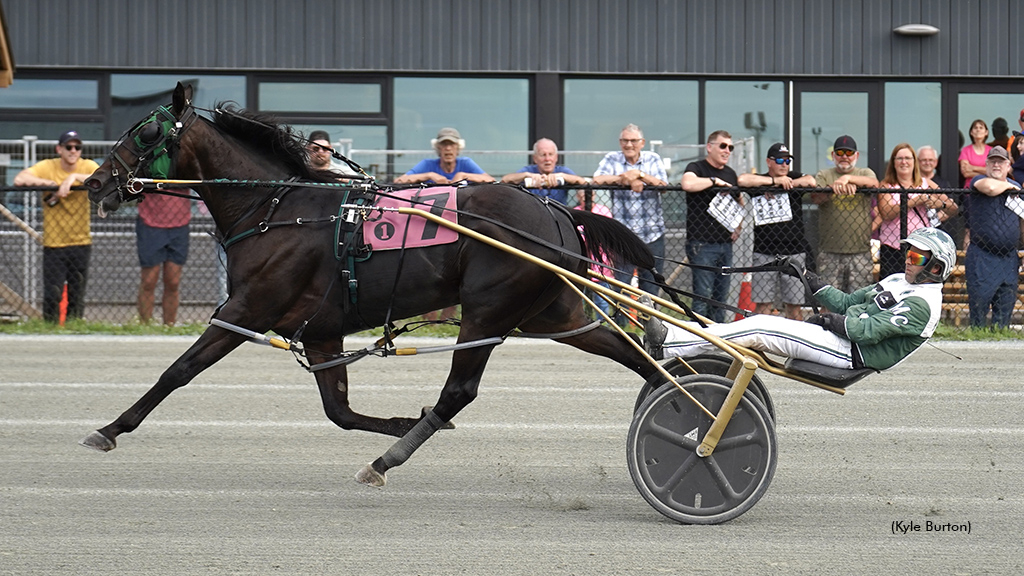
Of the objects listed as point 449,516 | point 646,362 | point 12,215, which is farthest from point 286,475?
point 12,215

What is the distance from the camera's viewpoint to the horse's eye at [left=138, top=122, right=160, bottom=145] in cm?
626

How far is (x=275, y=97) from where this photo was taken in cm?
1736

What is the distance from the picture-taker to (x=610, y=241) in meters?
6.30

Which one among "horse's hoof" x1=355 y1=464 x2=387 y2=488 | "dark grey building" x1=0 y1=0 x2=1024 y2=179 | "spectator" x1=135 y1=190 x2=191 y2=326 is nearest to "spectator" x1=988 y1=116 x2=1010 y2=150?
"dark grey building" x1=0 y1=0 x2=1024 y2=179

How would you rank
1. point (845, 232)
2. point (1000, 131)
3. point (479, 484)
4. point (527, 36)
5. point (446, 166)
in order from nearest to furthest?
point (479, 484) → point (446, 166) → point (845, 232) → point (1000, 131) → point (527, 36)

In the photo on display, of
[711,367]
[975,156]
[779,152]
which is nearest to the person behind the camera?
[711,367]

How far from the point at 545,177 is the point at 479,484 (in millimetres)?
5572

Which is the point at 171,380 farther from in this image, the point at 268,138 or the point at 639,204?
the point at 639,204

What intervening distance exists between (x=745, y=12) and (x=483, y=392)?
10602 millimetres

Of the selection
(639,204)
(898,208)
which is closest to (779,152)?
(898,208)

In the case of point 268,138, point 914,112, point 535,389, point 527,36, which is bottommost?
point 535,389

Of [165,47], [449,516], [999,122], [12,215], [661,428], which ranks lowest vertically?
[449,516]

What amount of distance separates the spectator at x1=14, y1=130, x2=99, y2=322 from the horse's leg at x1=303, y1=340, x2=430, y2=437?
20.7ft

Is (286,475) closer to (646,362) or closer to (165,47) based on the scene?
(646,362)
